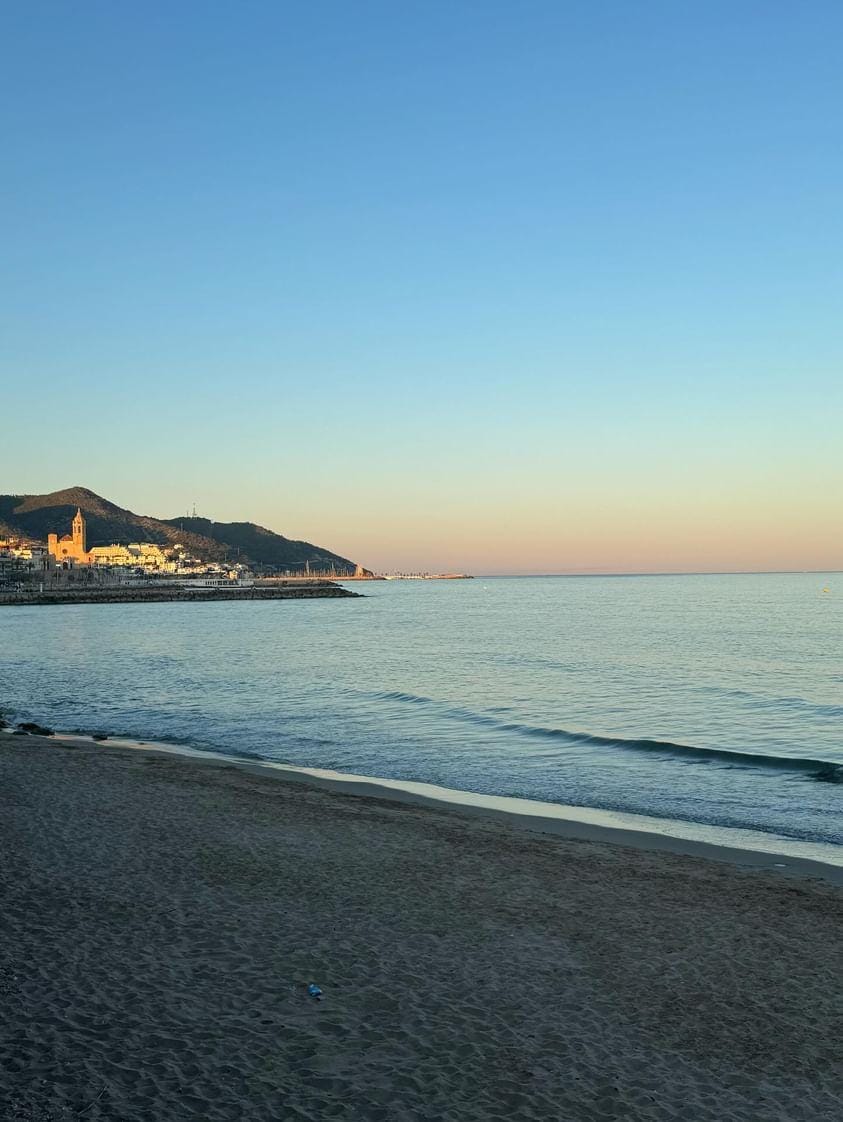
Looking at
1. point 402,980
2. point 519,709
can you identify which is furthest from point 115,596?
point 402,980

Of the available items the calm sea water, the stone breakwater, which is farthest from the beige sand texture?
the stone breakwater

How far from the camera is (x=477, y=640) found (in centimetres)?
6950

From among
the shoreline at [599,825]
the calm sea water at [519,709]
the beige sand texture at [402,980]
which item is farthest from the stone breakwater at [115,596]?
the beige sand texture at [402,980]

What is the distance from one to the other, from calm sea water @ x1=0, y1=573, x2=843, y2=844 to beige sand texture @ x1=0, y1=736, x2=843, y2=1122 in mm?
5639

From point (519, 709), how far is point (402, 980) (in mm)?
23530

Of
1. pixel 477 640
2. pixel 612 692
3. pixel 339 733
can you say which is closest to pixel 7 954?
pixel 339 733

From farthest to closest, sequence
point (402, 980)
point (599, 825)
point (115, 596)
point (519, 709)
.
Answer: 1. point (115, 596)
2. point (519, 709)
3. point (599, 825)
4. point (402, 980)

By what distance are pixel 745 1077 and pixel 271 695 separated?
30.2m

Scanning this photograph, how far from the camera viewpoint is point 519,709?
3072 cm

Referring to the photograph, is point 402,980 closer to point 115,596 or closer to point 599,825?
point 599,825

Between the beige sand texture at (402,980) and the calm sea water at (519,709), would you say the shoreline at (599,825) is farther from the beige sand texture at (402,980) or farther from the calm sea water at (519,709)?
the beige sand texture at (402,980)

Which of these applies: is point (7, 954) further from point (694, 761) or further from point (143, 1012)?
point (694, 761)

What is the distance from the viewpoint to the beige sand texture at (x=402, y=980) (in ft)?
18.7

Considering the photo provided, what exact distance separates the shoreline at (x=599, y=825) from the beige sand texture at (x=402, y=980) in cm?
97
